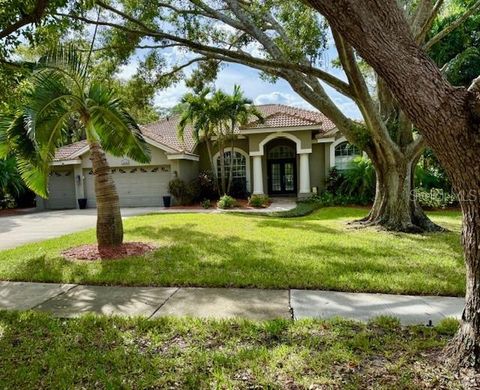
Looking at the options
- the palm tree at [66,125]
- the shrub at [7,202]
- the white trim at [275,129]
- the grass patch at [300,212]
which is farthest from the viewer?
the shrub at [7,202]

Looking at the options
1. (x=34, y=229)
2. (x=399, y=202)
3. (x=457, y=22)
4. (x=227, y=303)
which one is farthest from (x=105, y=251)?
(x=457, y=22)

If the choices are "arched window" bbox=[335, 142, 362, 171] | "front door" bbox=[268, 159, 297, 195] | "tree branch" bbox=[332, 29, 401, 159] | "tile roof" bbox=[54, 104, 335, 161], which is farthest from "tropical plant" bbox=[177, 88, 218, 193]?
"tree branch" bbox=[332, 29, 401, 159]

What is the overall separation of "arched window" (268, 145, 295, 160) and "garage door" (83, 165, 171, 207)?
7147 millimetres

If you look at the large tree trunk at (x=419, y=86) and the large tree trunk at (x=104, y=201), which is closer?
the large tree trunk at (x=419, y=86)

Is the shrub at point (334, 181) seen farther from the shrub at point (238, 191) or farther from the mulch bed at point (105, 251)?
the mulch bed at point (105, 251)

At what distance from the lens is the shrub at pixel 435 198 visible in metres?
17.8

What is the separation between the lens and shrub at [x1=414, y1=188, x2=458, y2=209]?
17812 mm

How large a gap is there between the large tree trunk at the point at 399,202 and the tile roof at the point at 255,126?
10.1m

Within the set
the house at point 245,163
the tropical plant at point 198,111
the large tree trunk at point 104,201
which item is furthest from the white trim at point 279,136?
the large tree trunk at point 104,201

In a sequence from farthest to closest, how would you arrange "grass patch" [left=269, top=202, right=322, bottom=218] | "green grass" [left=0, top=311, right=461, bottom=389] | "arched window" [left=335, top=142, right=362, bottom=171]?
"arched window" [left=335, top=142, right=362, bottom=171] → "grass patch" [left=269, top=202, right=322, bottom=218] → "green grass" [left=0, top=311, right=461, bottom=389]

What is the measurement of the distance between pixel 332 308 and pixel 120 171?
20692 mm

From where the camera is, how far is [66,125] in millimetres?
8273

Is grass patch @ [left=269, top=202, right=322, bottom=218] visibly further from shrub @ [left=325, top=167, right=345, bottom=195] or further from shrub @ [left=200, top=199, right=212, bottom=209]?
shrub @ [left=200, top=199, right=212, bottom=209]

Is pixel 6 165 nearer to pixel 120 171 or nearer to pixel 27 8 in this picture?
pixel 120 171
